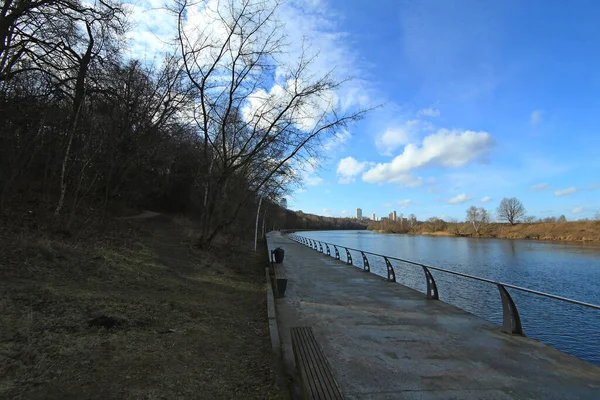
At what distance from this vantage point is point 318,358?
416 cm

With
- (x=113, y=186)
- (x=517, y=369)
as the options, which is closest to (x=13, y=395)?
(x=517, y=369)

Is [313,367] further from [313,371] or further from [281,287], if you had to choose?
[281,287]

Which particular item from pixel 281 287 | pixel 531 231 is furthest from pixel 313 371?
pixel 531 231

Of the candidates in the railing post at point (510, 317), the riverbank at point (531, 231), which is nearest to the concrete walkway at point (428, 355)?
the railing post at point (510, 317)

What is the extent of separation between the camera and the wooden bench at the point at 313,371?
10.9 ft

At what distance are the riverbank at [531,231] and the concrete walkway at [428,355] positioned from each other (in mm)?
62930

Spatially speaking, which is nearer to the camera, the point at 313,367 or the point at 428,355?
the point at 313,367

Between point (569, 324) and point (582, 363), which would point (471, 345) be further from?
point (569, 324)

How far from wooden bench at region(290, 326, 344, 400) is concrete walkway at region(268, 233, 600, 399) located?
0.46m

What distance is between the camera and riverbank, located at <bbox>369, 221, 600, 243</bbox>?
58.7 meters

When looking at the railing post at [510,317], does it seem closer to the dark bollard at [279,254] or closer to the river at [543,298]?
the river at [543,298]

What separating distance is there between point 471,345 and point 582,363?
4.56 feet

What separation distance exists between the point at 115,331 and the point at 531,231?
81102mm

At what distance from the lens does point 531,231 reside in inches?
2781
